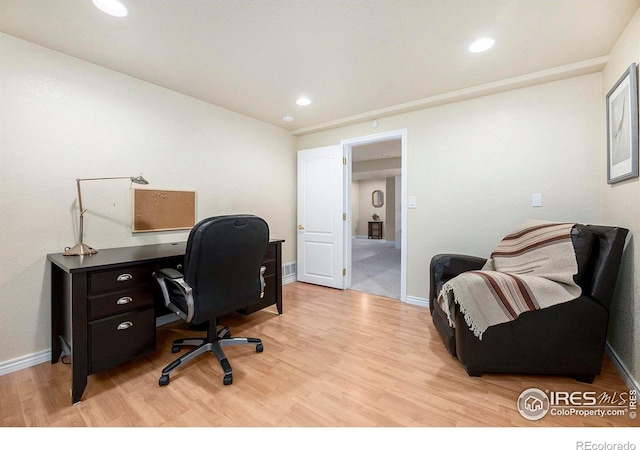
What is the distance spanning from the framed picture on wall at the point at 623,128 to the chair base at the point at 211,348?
2763 millimetres

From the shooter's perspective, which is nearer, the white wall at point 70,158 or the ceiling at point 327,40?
the ceiling at point 327,40

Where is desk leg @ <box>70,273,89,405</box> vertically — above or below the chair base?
above

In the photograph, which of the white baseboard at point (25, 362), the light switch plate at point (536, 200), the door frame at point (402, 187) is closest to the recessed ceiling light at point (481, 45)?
the door frame at point (402, 187)

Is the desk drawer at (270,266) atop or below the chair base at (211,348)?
atop

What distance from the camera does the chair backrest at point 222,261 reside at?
1.58 m

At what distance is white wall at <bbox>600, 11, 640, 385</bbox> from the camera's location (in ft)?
5.20

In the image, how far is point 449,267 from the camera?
2408mm

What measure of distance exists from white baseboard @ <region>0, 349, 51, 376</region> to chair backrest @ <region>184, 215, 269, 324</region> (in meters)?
1.33

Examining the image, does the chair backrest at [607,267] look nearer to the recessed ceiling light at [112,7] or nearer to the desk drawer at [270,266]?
the desk drawer at [270,266]

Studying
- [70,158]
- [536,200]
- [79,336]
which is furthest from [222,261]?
[536,200]

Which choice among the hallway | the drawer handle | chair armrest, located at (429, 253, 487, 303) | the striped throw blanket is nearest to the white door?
the hallway

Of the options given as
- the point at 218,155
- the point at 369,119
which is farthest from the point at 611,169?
the point at 218,155

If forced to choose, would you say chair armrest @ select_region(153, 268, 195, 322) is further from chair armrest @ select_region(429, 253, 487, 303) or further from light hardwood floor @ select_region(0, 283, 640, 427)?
chair armrest @ select_region(429, 253, 487, 303)

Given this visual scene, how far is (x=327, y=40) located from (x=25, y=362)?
3.12 m
